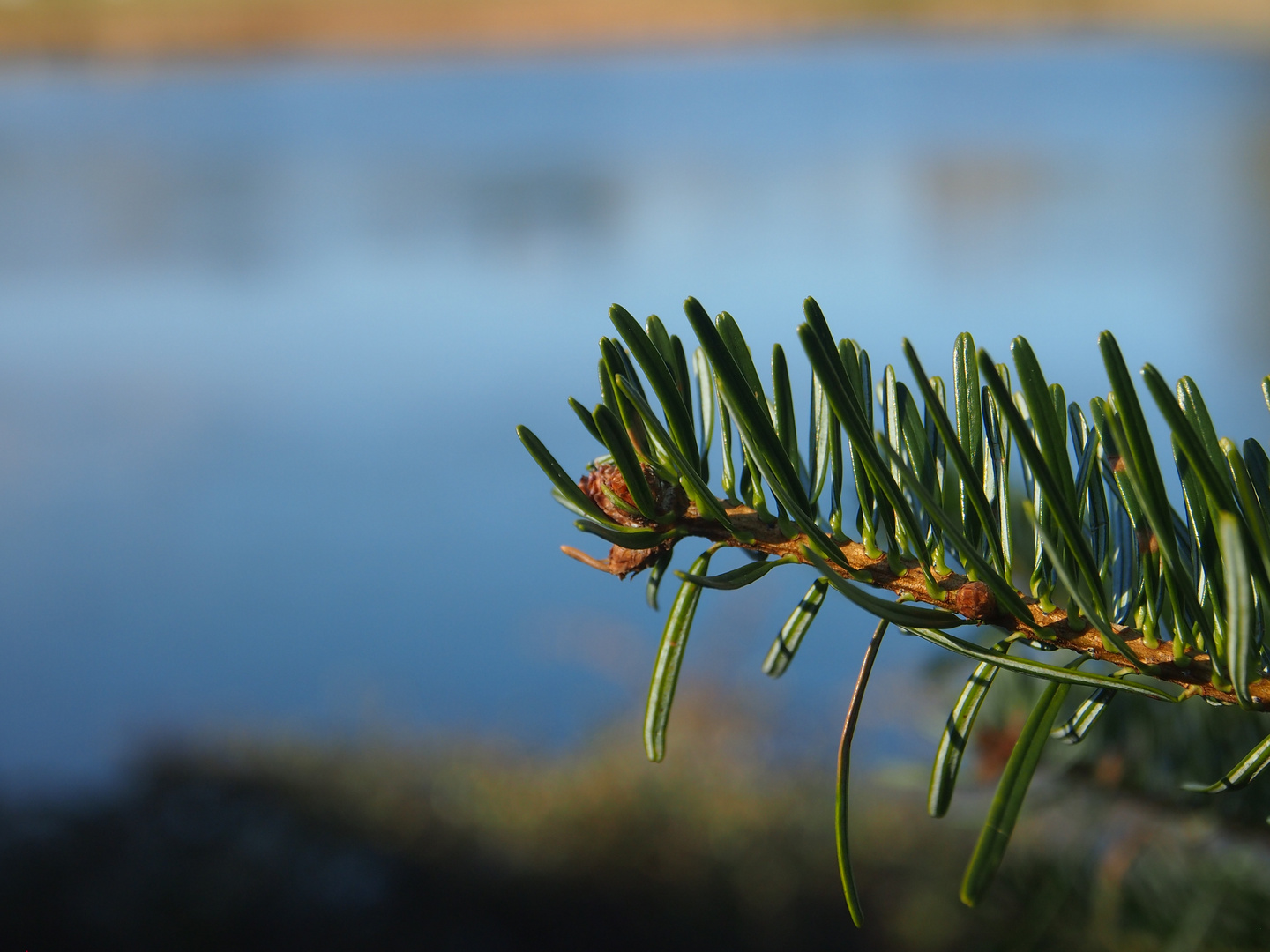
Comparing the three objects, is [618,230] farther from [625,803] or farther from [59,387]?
[625,803]

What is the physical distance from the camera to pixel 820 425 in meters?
0.11

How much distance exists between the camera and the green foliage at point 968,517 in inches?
2.9

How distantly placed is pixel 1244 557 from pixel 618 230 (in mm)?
1191

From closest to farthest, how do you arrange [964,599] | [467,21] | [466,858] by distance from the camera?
1. [964,599]
2. [466,858]
3. [467,21]

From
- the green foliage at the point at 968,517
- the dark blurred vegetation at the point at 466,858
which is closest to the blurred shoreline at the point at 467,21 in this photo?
the dark blurred vegetation at the point at 466,858

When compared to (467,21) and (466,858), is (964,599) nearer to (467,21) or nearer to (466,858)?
(466,858)

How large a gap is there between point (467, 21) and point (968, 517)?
126 centimetres

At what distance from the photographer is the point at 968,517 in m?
0.10

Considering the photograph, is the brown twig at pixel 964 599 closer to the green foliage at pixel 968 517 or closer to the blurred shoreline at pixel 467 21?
the green foliage at pixel 968 517

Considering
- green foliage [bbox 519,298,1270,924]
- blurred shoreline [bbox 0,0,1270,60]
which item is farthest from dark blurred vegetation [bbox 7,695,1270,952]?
blurred shoreline [bbox 0,0,1270,60]

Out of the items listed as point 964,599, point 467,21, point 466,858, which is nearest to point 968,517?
point 964,599

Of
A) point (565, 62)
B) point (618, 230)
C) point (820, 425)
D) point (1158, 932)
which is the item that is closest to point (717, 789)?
point (1158, 932)

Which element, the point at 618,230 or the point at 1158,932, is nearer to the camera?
the point at 1158,932

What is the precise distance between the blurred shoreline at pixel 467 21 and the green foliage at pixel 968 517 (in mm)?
1219
